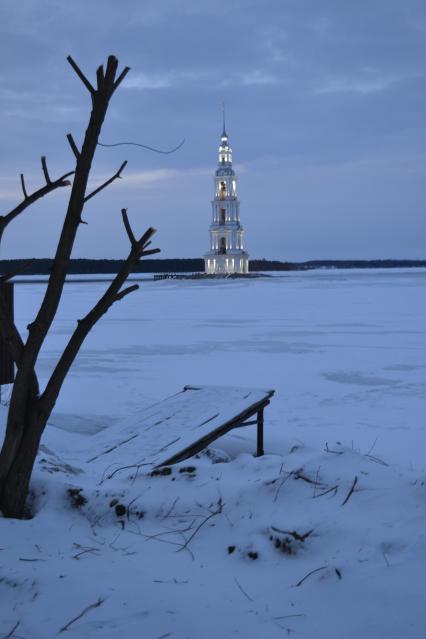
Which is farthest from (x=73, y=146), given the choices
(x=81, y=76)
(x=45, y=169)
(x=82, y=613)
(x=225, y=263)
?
(x=225, y=263)

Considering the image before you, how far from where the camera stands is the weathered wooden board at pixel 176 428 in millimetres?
4867

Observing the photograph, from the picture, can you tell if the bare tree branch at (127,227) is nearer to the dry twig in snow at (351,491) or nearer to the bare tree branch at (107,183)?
the bare tree branch at (107,183)

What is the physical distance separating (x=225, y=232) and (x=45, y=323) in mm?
86958

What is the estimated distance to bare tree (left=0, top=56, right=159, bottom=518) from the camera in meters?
3.00

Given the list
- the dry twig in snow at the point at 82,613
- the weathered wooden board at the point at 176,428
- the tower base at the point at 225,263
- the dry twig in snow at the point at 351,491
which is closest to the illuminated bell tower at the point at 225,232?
the tower base at the point at 225,263

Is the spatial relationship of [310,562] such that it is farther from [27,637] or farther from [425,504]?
[27,637]

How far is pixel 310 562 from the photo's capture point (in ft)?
8.95

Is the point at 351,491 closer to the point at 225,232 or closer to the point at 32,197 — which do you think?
the point at 32,197

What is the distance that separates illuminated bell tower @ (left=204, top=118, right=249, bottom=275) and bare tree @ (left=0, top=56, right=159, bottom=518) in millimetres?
84757

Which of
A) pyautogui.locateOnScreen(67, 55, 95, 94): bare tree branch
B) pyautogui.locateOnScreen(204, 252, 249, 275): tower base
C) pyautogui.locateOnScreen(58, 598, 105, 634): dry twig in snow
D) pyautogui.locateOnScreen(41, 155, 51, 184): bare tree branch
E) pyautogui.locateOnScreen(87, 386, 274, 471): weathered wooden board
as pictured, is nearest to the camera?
pyautogui.locateOnScreen(58, 598, 105, 634): dry twig in snow

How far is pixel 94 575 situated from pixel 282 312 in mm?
23826

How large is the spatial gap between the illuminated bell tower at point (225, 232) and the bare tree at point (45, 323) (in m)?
84.8

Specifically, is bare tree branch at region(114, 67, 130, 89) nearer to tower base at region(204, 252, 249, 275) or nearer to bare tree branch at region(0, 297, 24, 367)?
bare tree branch at region(0, 297, 24, 367)

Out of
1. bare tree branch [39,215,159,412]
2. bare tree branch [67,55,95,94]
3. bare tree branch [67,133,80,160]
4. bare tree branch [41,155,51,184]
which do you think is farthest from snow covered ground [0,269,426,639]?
bare tree branch [67,55,95,94]
